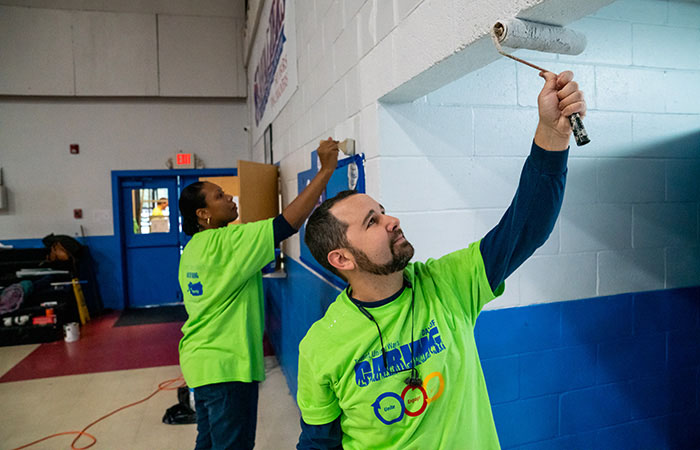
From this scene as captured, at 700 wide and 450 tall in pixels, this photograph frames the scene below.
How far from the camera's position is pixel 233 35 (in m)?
6.37

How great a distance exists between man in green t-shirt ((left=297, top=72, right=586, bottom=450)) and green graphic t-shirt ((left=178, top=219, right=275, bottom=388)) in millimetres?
718

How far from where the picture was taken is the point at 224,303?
196cm

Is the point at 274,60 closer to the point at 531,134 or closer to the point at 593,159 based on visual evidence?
the point at 531,134

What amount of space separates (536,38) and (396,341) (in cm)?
74

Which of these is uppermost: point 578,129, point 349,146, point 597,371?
point 349,146

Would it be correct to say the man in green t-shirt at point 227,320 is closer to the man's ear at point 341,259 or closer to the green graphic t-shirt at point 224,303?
the green graphic t-shirt at point 224,303

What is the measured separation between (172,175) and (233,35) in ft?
7.22

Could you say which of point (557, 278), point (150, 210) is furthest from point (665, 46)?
point (150, 210)

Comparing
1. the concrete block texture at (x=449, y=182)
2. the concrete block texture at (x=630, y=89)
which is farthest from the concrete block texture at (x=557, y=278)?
the concrete block texture at (x=630, y=89)

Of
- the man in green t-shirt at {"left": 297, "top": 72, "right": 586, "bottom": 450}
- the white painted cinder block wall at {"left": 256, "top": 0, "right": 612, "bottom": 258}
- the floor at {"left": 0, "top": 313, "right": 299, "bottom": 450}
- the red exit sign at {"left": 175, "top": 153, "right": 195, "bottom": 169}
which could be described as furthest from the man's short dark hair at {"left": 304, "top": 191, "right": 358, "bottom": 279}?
the red exit sign at {"left": 175, "top": 153, "right": 195, "bottom": 169}

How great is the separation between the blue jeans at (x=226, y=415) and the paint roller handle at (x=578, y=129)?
1655 millimetres

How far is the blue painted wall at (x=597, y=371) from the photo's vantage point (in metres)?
1.61

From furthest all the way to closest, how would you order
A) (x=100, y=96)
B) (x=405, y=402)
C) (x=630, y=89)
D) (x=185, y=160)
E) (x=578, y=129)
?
(x=185, y=160), (x=100, y=96), (x=630, y=89), (x=405, y=402), (x=578, y=129)

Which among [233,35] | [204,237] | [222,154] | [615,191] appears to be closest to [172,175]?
[222,154]
